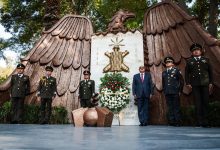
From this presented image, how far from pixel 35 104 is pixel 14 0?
9.90 meters

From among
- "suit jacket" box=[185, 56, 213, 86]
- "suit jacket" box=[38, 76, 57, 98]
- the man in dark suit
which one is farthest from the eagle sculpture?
"suit jacket" box=[185, 56, 213, 86]

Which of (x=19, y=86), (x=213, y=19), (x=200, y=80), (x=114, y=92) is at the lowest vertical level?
(x=200, y=80)

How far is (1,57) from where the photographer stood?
20281 millimetres

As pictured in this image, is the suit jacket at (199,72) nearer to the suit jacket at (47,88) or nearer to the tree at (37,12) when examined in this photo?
the suit jacket at (47,88)

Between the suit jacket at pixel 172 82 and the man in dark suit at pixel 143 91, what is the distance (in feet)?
2.26

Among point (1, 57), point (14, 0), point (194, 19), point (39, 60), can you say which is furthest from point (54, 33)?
point (1, 57)

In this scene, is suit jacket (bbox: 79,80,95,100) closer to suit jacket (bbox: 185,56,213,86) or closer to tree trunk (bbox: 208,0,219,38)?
suit jacket (bbox: 185,56,213,86)

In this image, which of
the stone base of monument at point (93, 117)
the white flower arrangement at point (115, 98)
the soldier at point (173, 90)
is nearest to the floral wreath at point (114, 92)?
the white flower arrangement at point (115, 98)

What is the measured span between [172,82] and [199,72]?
115 centimetres

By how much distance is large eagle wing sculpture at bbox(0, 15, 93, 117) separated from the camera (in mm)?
10859

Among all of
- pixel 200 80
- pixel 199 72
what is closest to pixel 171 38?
pixel 199 72

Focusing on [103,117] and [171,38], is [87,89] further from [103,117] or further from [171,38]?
A: [171,38]

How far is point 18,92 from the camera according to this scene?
9828mm

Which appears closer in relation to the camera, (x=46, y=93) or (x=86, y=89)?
(x=46, y=93)
